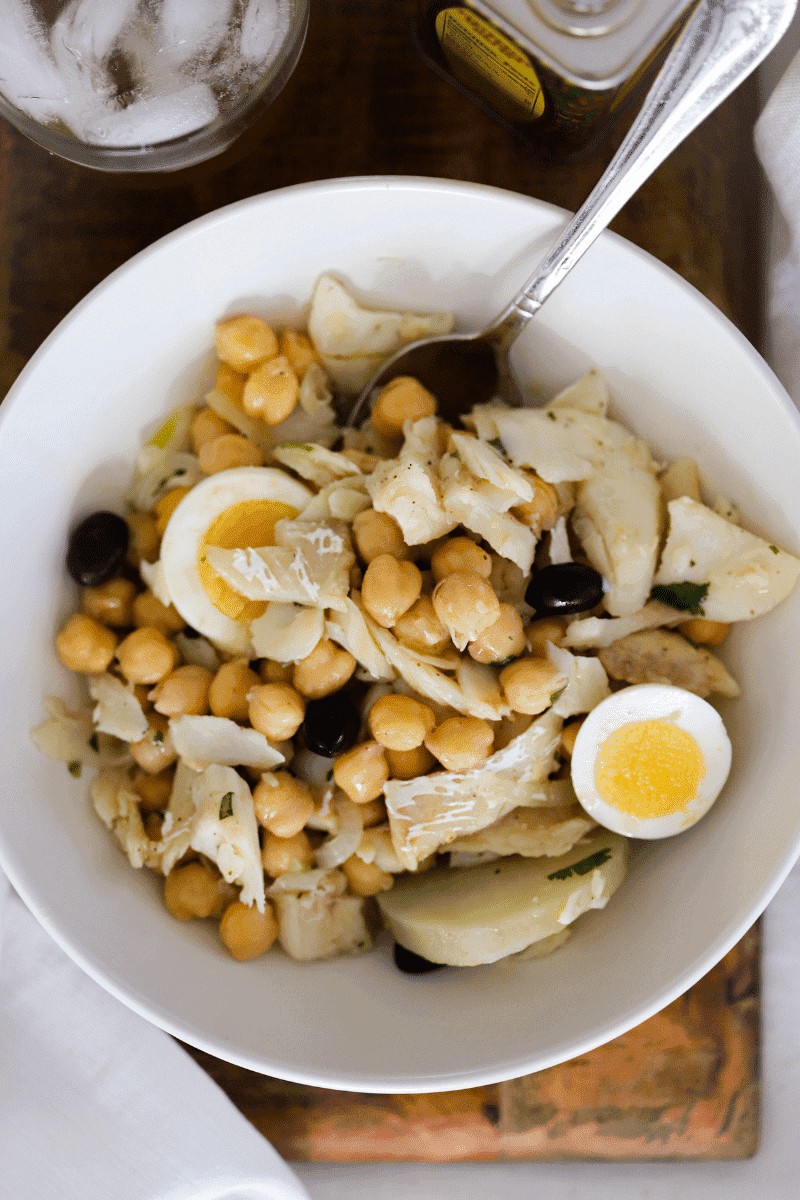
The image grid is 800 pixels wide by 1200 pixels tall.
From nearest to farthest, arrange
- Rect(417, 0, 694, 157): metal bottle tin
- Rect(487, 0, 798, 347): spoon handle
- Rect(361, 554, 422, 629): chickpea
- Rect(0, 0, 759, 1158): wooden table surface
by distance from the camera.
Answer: Rect(487, 0, 798, 347): spoon handle, Rect(417, 0, 694, 157): metal bottle tin, Rect(361, 554, 422, 629): chickpea, Rect(0, 0, 759, 1158): wooden table surface

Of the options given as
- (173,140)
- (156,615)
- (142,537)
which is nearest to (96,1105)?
(156,615)

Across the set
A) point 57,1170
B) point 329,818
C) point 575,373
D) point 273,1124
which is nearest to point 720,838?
point 329,818

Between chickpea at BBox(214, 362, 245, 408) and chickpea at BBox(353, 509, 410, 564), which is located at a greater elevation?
chickpea at BBox(353, 509, 410, 564)

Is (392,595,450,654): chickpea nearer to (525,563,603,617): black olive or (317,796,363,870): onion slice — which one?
(525,563,603,617): black olive

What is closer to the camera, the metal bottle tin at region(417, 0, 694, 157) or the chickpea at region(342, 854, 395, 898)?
the metal bottle tin at region(417, 0, 694, 157)

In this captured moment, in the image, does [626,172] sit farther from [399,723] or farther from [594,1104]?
[594,1104]

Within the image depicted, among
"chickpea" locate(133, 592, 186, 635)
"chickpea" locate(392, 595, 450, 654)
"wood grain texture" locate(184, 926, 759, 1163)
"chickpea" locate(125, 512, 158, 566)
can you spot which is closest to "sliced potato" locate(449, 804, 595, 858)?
"chickpea" locate(392, 595, 450, 654)

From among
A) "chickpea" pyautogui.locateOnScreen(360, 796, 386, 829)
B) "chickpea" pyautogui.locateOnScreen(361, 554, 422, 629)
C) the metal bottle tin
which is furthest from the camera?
"chickpea" pyautogui.locateOnScreen(360, 796, 386, 829)

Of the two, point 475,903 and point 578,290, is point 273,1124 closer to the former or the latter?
point 475,903
